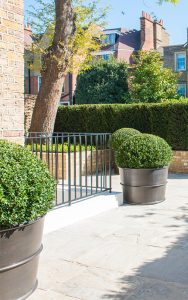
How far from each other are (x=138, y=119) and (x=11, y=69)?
8.31 m

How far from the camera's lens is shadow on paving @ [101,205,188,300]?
3.44 m

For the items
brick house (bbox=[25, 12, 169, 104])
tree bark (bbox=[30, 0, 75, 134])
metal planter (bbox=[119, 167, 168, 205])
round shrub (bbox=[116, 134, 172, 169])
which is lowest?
metal planter (bbox=[119, 167, 168, 205])

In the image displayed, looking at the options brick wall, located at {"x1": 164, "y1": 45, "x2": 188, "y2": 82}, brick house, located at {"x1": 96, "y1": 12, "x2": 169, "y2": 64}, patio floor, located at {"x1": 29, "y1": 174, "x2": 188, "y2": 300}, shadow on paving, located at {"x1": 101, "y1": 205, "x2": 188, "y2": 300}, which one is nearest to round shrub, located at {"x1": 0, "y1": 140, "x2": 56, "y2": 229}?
patio floor, located at {"x1": 29, "y1": 174, "x2": 188, "y2": 300}

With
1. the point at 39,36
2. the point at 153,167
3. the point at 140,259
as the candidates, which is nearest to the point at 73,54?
the point at 39,36

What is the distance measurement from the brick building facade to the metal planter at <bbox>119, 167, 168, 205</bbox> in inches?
112

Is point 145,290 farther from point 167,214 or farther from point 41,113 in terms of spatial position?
point 41,113

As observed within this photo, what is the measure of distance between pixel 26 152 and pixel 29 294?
1240 mm

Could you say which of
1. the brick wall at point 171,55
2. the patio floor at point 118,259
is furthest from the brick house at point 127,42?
the patio floor at point 118,259

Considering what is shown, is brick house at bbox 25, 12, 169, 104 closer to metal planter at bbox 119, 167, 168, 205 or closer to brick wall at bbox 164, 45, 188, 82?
brick wall at bbox 164, 45, 188, 82

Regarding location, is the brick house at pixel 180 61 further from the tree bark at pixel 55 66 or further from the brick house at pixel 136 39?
the tree bark at pixel 55 66

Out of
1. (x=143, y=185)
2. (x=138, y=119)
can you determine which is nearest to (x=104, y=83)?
(x=138, y=119)

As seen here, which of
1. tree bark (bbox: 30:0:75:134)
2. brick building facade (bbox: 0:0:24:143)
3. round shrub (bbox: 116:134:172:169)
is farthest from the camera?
tree bark (bbox: 30:0:75:134)

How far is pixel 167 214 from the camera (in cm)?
659

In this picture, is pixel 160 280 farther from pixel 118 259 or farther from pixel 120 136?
pixel 120 136
